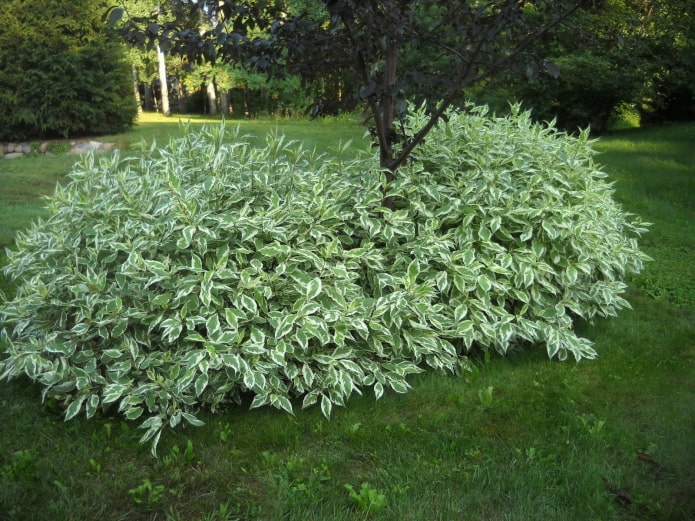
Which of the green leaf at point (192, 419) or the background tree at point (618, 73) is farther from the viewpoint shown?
the background tree at point (618, 73)

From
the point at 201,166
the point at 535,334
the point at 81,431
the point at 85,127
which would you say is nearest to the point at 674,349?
the point at 535,334

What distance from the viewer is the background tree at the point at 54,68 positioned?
35.5 ft

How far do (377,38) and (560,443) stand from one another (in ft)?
7.20

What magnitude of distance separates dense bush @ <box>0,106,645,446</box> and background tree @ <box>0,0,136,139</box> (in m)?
8.47

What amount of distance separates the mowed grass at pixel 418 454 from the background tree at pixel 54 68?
30.5ft

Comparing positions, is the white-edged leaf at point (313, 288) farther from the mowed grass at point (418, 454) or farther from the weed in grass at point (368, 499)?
the weed in grass at point (368, 499)

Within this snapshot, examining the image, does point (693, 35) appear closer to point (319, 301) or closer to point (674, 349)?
point (674, 349)

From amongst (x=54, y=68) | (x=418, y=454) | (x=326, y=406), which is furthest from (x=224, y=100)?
(x=418, y=454)

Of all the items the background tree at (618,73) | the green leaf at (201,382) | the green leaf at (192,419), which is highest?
the background tree at (618,73)

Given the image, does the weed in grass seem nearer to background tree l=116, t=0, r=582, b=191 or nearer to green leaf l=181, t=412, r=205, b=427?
green leaf l=181, t=412, r=205, b=427

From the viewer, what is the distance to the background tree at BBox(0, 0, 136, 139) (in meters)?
10.8

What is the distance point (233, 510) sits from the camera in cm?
234

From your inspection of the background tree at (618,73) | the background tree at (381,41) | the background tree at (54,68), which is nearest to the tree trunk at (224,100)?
the background tree at (54,68)

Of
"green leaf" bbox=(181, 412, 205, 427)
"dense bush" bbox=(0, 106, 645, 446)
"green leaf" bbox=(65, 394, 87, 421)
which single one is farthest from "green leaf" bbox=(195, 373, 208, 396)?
"green leaf" bbox=(65, 394, 87, 421)
